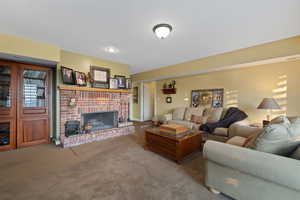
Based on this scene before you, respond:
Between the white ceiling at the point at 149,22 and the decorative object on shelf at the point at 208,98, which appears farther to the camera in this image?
the decorative object on shelf at the point at 208,98

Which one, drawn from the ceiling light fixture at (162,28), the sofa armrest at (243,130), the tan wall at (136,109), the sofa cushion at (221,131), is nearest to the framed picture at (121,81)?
the tan wall at (136,109)

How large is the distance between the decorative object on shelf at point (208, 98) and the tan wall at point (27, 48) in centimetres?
440

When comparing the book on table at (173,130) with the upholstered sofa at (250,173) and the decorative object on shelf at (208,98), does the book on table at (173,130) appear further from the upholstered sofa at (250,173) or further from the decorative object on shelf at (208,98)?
the decorative object on shelf at (208,98)

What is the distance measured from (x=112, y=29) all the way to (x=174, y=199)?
2788 mm

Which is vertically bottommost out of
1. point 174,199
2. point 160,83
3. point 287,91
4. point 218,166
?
point 174,199

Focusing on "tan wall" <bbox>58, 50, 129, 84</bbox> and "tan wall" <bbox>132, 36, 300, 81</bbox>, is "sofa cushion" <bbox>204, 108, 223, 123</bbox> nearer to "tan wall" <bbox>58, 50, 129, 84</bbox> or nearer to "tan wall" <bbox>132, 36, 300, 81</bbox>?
"tan wall" <bbox>132, 36, 300, 81</bbox>

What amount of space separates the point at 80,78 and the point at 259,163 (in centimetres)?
389

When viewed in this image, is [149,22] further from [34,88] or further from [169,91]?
[169,91]

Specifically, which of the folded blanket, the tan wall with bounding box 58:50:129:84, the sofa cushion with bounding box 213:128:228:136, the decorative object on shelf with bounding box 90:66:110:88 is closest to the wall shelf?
the tan wall with bounding box 58:50:129:84

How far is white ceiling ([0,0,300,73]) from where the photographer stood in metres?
1.71

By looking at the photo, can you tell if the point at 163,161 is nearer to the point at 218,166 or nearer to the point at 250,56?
the point at 218,166

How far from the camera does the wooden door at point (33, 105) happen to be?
118 inches

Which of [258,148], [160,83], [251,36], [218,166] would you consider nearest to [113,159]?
[218,166]

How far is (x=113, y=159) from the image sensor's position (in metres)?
2.40
